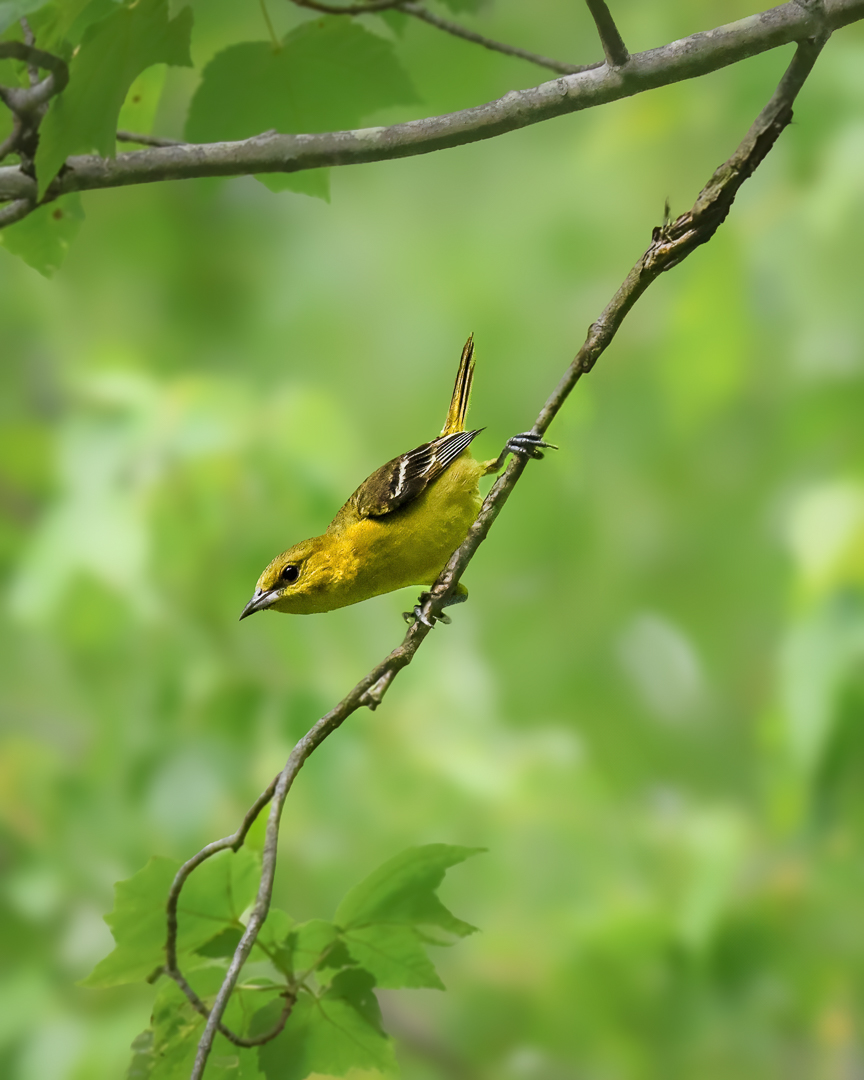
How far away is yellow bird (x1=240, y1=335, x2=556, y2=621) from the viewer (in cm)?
77

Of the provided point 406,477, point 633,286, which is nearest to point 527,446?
point 633,286

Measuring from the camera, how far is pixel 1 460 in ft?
5.48

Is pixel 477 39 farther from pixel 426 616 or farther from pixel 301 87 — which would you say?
pixel 426 616

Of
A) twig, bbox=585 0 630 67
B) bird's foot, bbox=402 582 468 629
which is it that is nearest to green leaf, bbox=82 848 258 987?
bird's foot, bbox=402 582 468 629

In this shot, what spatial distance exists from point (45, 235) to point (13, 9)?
Answer: 270 millimetres

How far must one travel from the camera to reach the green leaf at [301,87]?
0.67 m

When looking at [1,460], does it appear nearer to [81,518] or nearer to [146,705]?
[81,518]

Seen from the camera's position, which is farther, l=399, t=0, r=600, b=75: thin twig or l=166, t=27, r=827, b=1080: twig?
l=399, t=0, r=600, b=75: thin twig

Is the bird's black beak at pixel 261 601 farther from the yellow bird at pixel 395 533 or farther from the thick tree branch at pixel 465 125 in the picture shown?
the thick tree branch at pixel 465 125

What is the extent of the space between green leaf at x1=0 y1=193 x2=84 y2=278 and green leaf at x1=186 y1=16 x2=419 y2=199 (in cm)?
10

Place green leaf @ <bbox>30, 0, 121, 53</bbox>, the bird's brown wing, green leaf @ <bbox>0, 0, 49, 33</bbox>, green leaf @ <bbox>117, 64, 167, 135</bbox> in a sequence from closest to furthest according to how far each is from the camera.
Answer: green leaf @ <bbox>0, 0, 49, 33</bbox> → green leaf @ <bbox>30, 0, 121, 53</bbox> → green leaf @ <bbox>117, 64, 167, 135</bbox> → the bird's brown wing

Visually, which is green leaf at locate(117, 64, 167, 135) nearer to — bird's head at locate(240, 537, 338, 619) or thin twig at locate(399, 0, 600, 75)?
thin twig at locate(399, 0, 600, 75)

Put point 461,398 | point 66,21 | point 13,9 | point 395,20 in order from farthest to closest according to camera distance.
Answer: point 461,398, point 395,20, point 66,21, point 13,9

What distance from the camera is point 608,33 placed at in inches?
22.9
